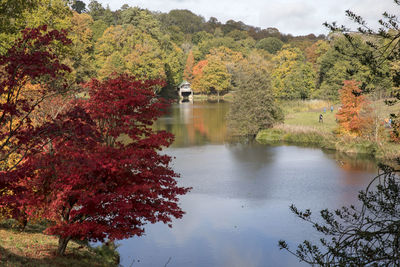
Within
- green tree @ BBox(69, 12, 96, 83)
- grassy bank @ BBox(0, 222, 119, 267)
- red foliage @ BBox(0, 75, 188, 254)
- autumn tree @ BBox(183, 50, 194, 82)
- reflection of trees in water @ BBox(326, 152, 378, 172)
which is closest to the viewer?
red foliage @ BBox(0, 75, 188, 254)

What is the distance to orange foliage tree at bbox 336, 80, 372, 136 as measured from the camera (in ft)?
93.4

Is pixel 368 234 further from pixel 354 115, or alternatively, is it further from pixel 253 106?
pixel 253 106

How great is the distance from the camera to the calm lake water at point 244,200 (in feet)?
44.1

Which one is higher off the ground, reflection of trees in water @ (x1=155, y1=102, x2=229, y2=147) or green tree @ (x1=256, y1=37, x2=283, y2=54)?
green tree @ (x1=256, y1=37, x2=283, y2=54)

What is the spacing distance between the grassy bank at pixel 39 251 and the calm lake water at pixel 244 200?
4.25ft

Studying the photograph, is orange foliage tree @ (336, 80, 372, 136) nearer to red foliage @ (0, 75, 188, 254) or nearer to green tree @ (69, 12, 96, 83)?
red foliage @ (0, 75, 188, 254)

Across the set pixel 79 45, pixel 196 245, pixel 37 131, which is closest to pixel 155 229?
pixel 196 245

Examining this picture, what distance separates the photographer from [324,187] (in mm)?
20344

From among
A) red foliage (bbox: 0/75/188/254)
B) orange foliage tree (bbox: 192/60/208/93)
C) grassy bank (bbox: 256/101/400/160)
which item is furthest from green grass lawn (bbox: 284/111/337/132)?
orange foliage tree (bbox: 192/60/208/93)

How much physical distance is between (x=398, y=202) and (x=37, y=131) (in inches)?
229

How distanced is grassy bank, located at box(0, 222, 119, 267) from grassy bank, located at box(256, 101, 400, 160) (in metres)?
17.1

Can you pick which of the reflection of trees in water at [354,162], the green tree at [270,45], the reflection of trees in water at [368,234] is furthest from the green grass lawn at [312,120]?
the green tree at [270,45]

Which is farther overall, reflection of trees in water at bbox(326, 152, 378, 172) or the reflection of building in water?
the reflection of building in water

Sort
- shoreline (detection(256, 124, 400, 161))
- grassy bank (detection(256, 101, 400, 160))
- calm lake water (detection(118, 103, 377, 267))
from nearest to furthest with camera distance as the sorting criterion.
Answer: calm lake water (detection(118, 103, 377, 267)) → shoreline (detection(256, 124, 400, 161)) → grassy bank (detection(256, 101, 400, 160))
